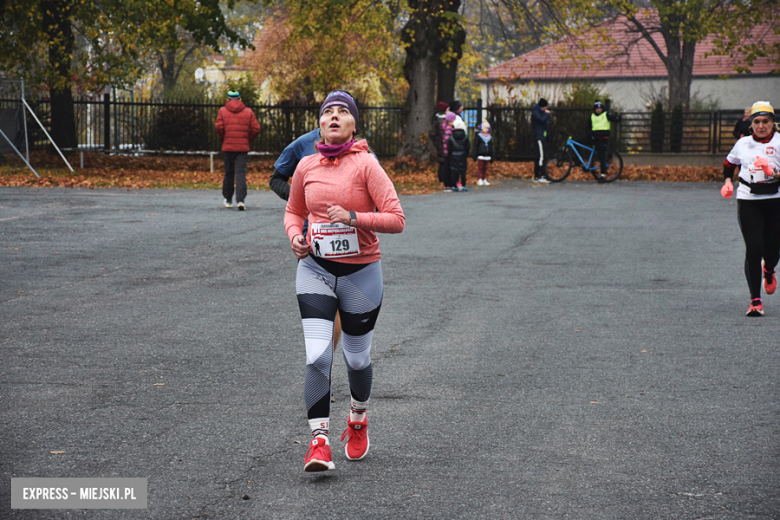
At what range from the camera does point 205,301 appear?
28.0 feet

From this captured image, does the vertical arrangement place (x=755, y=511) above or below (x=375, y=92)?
below

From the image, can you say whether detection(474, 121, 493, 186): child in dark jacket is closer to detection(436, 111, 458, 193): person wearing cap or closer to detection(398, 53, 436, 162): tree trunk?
detection(436, 111, 458, 193): person wearing cap

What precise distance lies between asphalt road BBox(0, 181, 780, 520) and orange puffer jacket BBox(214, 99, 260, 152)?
3.56m

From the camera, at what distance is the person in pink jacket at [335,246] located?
166 inches

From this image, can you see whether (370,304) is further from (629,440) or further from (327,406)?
(629,440)

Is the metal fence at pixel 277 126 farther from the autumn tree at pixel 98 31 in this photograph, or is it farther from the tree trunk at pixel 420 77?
the tree trunk at pixel 420 77

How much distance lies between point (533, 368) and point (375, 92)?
3992 cm

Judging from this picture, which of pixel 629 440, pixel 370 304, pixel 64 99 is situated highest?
pixel 64 99

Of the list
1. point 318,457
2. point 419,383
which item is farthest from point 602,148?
point 318,457

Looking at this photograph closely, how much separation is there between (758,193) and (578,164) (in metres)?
16.9

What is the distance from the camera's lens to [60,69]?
89.8 feet

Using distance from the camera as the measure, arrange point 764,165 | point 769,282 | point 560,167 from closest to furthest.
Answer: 1. point 764,165
2. point 769,282
3. point 560,167

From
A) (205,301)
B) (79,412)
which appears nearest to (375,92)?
(205,301)

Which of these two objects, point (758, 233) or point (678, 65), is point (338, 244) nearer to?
point (758, 233)
